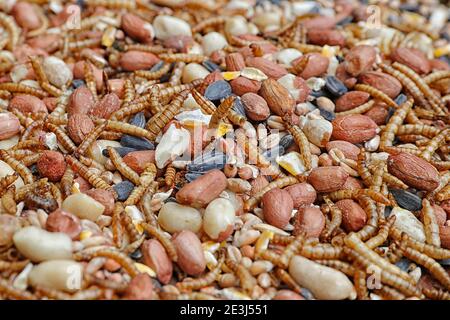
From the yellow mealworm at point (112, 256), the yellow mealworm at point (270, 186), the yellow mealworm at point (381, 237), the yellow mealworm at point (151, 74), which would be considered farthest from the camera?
the yellow mealworm at point (151, 74)

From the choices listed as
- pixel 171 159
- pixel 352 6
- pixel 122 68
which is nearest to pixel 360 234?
pixel 171 159

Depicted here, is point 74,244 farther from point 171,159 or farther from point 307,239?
point 307,239

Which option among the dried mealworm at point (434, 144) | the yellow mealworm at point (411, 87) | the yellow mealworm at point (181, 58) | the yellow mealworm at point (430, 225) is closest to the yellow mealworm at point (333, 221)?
the yellow mealworm at point (430, 225)

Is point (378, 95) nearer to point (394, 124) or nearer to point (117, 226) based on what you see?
point (394, 124)

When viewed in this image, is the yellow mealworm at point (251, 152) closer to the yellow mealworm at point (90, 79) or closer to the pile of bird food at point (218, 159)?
the pile of bird food at point (218, 159)

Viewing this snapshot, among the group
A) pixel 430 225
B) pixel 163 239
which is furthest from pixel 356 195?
pixel 163 239

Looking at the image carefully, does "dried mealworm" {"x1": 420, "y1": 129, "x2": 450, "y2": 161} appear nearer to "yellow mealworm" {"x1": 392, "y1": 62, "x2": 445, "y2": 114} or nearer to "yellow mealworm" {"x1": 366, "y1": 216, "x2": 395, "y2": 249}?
"yellow mealworm" {"x1": 392, "y1": 62, "x2": 445, "y2": 114}

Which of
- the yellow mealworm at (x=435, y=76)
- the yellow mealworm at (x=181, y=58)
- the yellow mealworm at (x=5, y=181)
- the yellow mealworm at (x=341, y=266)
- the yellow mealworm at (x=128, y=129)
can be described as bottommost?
the yellow mealworm at (x=341, y=266)

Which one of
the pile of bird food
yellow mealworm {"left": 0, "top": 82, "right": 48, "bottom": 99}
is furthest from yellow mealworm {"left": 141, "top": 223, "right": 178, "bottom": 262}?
yellow mealworm {"left": 0, "top": 82, "right": 48, "bottom": 99}
